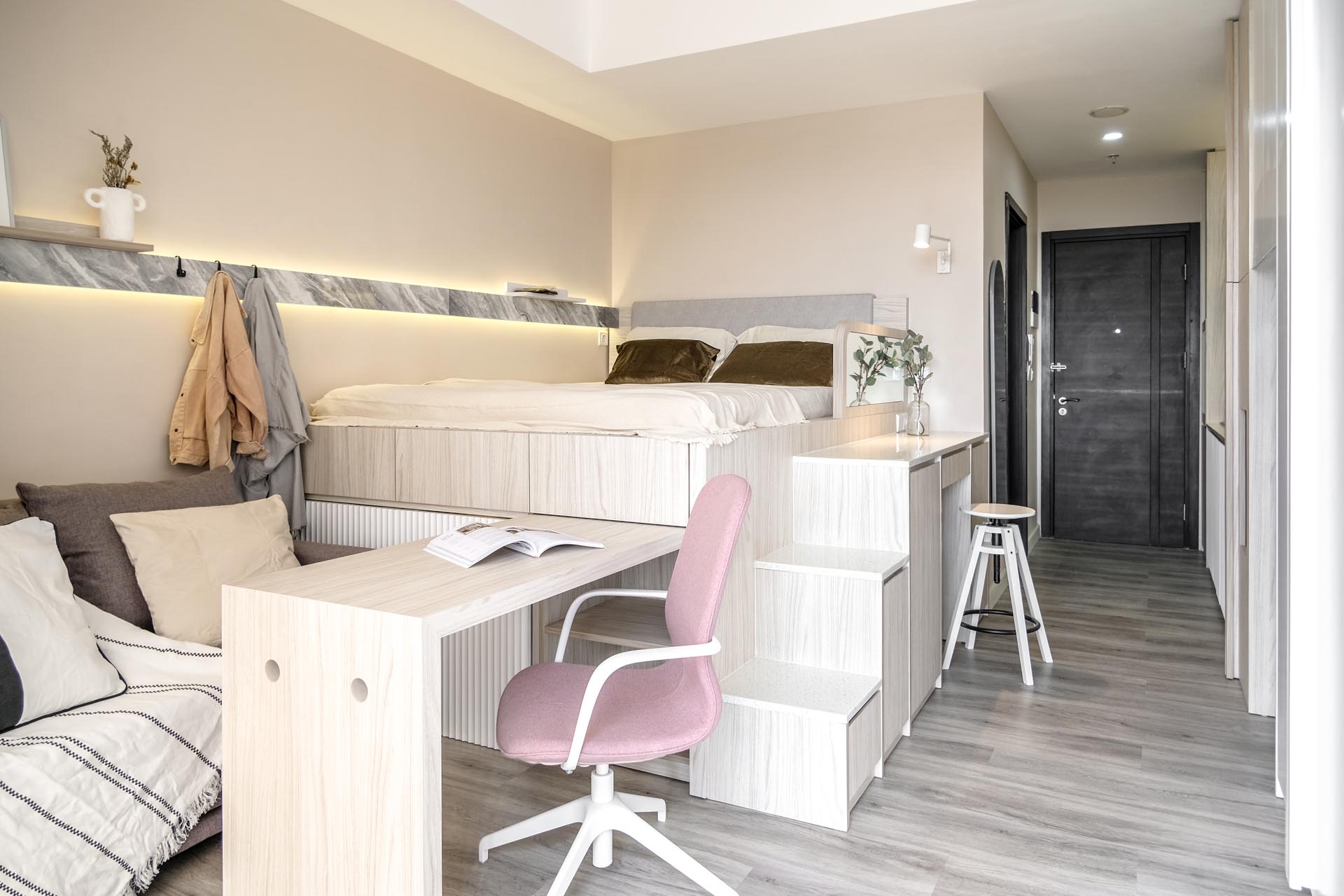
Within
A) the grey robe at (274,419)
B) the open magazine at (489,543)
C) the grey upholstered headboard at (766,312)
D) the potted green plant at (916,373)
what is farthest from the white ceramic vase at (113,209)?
the potted green plant at (916,373)

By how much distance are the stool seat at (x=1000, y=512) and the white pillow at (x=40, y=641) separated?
2.99 meters

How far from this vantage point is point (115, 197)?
2771 mm

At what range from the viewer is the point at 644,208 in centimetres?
540

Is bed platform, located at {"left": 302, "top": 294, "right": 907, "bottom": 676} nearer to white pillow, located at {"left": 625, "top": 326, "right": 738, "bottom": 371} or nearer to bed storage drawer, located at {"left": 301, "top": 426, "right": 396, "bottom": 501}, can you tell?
bed storage drawer, located at {"left": 301, "top": 426, "right": 396, "bottom": 501}

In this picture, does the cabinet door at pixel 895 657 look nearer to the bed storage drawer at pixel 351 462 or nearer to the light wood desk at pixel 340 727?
the light wood desk at pixel 340 727

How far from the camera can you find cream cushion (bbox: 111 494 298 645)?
8.14ft

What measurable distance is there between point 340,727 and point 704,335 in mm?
3588

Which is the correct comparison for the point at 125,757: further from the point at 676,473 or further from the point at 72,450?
the point at 676,473

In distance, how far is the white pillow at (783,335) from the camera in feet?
15.0

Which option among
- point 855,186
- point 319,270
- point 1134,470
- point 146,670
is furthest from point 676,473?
point 1134,470

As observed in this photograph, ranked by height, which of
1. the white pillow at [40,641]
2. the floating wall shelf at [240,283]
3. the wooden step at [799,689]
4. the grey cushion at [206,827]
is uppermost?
the floating wall shelf at [240,283]

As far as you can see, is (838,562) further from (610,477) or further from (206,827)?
(206,827)

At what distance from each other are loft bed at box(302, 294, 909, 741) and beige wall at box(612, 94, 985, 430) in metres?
1.06

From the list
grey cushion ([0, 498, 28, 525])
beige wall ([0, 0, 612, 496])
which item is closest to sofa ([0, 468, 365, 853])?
grey cushion ([0, 498, 28, 525])
